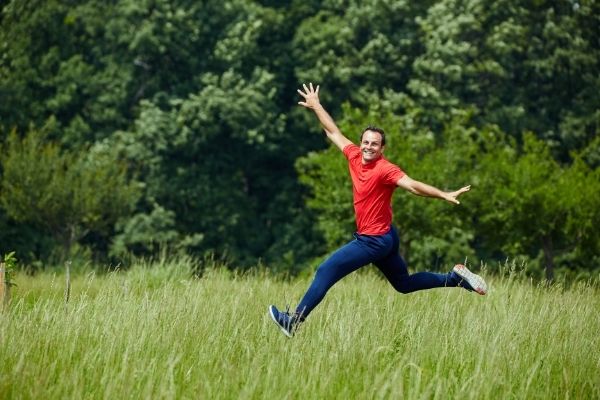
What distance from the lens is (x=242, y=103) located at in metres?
28.2

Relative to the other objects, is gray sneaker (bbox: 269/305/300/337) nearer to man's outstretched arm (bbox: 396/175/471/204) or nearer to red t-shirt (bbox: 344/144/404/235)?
red t-shirt (bbox: 344/144/404/235)

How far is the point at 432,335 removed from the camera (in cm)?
566

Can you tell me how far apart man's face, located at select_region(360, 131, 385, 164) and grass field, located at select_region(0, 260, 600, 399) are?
1149 mm

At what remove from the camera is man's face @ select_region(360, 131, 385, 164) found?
667 cm

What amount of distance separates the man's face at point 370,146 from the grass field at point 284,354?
1149 millimetres

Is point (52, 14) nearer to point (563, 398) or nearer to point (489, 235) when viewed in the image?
point (489, 235)

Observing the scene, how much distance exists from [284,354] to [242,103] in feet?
77.1

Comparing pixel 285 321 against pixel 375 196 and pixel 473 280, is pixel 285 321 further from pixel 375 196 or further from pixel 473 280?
pixel 473 280

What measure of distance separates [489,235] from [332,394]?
1995 centimetres

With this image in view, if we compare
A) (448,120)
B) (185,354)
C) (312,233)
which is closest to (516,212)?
(448,120)

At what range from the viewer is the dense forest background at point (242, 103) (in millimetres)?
26688

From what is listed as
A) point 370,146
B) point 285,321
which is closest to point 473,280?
point 370,146

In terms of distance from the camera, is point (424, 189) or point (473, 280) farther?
point (473, 280)

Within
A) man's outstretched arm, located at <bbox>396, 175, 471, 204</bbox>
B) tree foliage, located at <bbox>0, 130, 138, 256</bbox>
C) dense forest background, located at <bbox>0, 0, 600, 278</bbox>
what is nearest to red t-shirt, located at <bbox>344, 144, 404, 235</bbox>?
man's outstretched arm, located at <bbox>396, 175, 471, 204</bbox>
